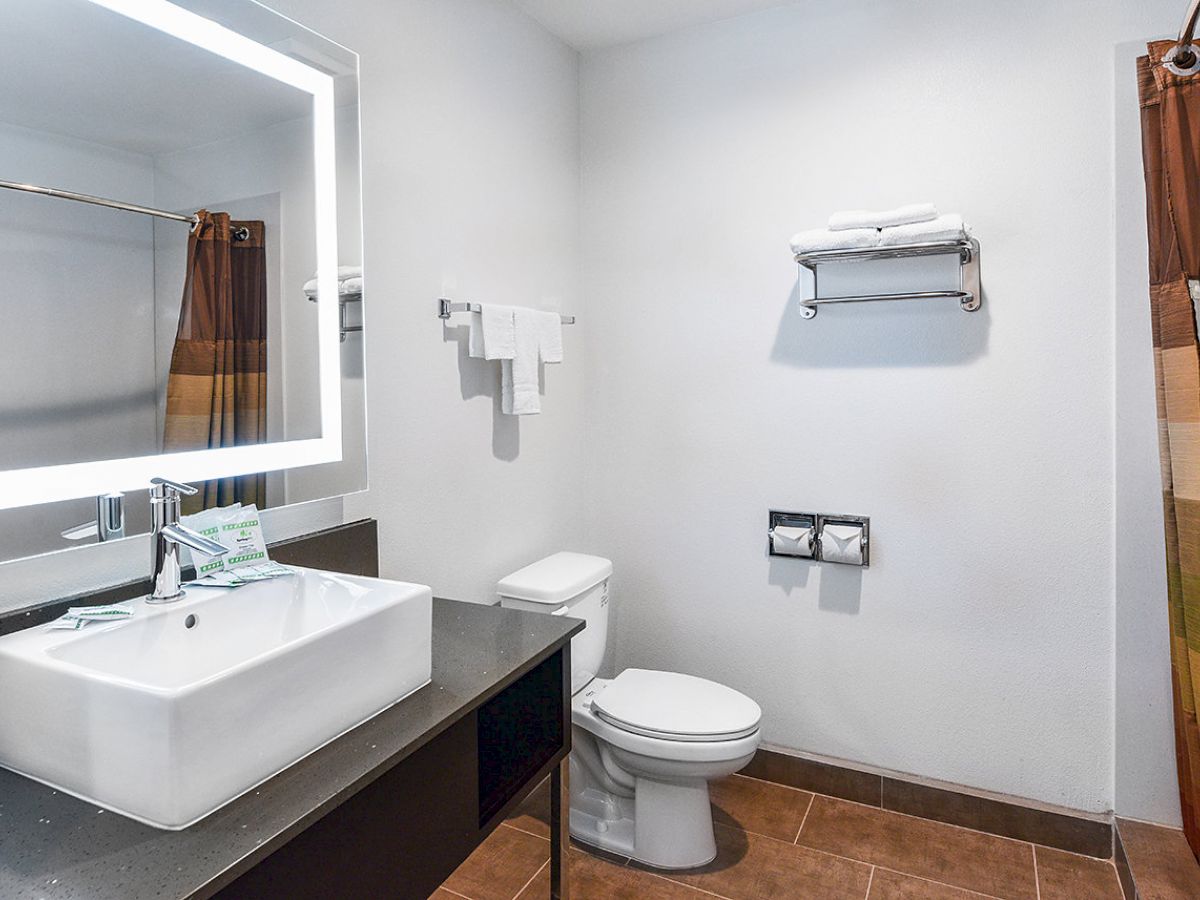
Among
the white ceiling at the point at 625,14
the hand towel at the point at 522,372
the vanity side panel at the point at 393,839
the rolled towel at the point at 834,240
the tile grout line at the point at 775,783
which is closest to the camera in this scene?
the vanity side panel at the point at 393,839

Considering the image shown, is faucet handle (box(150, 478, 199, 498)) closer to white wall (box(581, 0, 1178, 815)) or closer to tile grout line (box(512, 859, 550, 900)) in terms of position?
tile grout line (box(512, 859, 550, 900))

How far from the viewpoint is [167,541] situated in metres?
1.15

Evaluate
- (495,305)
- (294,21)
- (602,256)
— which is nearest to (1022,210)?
(602,256)

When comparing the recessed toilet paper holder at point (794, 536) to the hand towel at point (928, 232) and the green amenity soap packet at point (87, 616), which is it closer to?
the hand towel at point (928, 232)

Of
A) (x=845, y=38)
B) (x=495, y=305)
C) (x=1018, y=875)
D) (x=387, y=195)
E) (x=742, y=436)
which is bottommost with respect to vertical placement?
(x=1018, y=875)

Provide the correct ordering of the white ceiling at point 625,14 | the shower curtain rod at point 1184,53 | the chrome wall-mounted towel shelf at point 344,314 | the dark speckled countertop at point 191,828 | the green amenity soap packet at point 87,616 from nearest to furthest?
1. the dark speckled countertop at point 191,828
2. the green amenity soap packet at point 87,616
3. the shower curtain rod at point 1184,53
4. the chrome wall-mounted towel shelf at point 344,314
5. the white ceiling at point 625,14

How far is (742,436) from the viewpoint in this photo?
2.38m

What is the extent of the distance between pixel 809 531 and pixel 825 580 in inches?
6.3

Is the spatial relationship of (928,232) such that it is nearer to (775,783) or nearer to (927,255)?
(927,255)

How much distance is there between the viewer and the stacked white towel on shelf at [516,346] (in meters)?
1.96

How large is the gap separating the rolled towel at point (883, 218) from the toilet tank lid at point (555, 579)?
3.83 ft

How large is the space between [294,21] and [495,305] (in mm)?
772

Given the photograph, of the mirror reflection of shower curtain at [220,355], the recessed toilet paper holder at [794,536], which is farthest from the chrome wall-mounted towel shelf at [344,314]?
the recessed toilet paper holder at [794,536]

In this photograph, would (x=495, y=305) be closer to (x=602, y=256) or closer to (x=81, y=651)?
(x=602, y=256)
